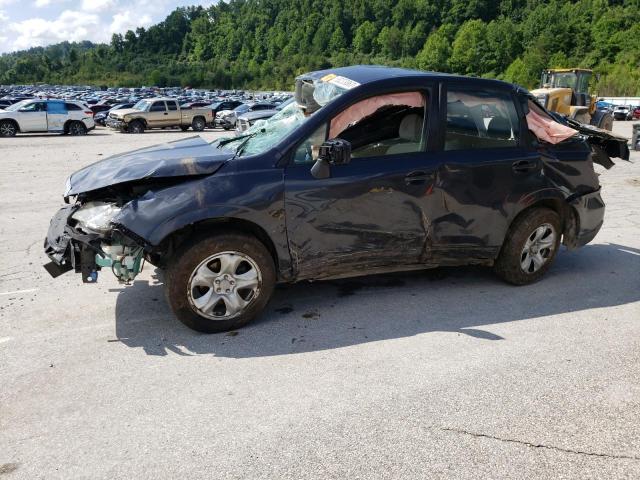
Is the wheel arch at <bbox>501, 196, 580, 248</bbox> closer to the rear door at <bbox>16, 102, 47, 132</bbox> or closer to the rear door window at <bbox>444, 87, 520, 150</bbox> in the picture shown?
the rear door window at <bbox>444, 87, 520, 150</bbox>

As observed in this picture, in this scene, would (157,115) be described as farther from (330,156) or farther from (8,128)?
(330,156)

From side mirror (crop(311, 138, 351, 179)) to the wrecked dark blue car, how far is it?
0.01 meters

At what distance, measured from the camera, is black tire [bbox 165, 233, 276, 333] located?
A: 391 cm

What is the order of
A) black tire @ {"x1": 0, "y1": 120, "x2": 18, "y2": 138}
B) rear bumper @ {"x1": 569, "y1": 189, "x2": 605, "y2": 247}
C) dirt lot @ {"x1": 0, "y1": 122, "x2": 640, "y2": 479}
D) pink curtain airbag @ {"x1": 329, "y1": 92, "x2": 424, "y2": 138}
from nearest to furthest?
1. dirt lot @ {"x1": 0, "y1": 122, "x2": 640, "y2": 479}
2. pink curtain airbag @ {"x1": 329, "y1": 92, "x2": 424, "y2": 138}
3. rear bumper @ {"x1": 569, "y1": 189, "x2": 605, "y2": 247}
4. black tire @ {"x1": 0, "y1": 120, "x2": 18, "y2": 138}

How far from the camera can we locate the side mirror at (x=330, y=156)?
3957mm

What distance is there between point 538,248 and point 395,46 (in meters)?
155

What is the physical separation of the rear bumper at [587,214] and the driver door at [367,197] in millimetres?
1807

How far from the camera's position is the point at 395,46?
5901 inches

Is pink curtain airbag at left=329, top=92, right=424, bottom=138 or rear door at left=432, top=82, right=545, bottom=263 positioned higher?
pink curtain airbag at left=329, top=92, right=424, bottom=138

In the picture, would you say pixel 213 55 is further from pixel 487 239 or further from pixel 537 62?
pixel 487 239

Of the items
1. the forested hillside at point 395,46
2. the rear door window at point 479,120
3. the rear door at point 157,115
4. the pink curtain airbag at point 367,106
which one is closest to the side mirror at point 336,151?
the pink curtain airbag at point 367,106

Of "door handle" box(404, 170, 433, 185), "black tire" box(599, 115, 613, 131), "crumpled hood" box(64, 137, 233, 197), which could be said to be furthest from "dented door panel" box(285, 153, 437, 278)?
"black tire" box(599, 115, 613, 131)

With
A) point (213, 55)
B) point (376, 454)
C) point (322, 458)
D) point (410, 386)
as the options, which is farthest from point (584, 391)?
point (213, 55)

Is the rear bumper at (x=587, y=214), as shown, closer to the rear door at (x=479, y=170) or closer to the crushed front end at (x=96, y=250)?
the rear door at (x=479, y=170)
